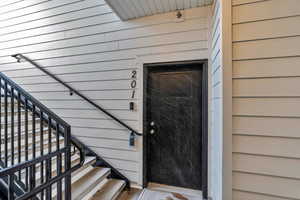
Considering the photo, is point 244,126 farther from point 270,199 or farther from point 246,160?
point 270,199

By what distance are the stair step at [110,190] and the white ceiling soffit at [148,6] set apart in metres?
2.45

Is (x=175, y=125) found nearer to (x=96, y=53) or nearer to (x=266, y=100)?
(x=266, y=100)

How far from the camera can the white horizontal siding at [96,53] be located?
6.68ft

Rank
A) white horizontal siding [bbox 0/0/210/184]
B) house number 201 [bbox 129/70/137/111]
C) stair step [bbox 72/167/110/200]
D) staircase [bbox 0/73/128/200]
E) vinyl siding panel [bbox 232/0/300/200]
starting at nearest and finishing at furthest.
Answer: vinyl siding panel [bbox 232/0/300/200]
staircase [bbox 0/73/128/200]
stair step [bbox 72/167/110/200]
white horizontal siding [bbox 0/0/210/184]
house number 201 [bbox 129/70/137/111]

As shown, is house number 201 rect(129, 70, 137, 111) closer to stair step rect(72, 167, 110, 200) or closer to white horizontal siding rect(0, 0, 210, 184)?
white horizontal siding rect(0, 0, 210, 184)

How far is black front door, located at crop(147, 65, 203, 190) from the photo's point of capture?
6.81 feet

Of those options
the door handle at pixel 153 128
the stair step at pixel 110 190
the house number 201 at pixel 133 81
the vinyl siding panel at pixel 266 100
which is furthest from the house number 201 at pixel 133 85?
the vinyl siding panel at pixel 266 100

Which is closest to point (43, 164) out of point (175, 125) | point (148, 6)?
point (175, 125)

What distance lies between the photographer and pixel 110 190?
202 centimetres

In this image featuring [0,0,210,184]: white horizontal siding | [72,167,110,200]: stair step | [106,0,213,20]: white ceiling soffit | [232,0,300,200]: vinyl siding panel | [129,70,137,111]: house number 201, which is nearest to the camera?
[232,0,300,200]: vinyl siding panel

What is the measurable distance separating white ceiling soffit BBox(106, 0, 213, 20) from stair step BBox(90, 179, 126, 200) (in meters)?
2.45

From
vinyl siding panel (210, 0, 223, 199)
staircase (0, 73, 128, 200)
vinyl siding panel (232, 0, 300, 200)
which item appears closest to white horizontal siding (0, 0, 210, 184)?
staircase (0, 73, 128, 200)

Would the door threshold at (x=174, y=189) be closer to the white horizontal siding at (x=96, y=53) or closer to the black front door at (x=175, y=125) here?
the black front door at (x=175, y=125)

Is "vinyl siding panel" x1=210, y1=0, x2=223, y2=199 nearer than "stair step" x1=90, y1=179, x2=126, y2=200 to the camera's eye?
Yes
